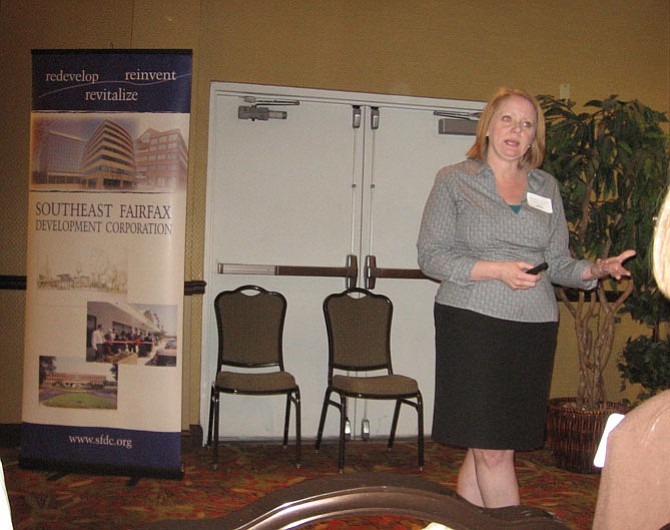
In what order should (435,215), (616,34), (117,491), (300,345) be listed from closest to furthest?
(435,215) < (117,491) < (300,345) < (616,34)

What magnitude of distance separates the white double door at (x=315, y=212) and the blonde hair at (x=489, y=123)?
2802mm

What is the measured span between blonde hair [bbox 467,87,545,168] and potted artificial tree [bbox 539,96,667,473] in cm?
207

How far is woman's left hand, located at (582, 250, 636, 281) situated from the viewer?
2174 millimetres

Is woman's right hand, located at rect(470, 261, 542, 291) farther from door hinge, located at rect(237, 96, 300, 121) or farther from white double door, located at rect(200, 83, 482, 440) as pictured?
door hinge, located at rect(237, 96, 300, 121)

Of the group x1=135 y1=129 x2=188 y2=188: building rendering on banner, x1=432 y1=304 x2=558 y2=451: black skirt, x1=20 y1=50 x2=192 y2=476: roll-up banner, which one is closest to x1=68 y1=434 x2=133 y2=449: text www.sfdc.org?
x1=20 y1=50 x2=192 y2=476: roll-up banner

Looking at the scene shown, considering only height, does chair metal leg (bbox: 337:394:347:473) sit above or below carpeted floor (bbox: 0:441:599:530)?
above

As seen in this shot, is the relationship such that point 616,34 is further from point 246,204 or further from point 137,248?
point 137,248

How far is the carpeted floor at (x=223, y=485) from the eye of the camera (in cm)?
355

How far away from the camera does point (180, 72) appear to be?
397 cm

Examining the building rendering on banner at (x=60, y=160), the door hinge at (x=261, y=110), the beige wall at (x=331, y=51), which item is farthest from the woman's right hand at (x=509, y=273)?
the door hinge at (x=261, y=110)

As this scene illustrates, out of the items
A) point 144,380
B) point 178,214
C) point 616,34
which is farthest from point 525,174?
point 616,34

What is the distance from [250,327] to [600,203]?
2.32m

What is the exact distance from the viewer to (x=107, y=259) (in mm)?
4023

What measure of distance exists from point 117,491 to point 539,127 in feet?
9.25
